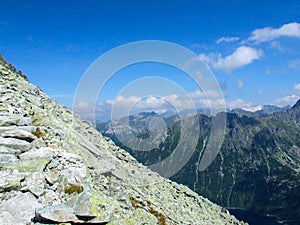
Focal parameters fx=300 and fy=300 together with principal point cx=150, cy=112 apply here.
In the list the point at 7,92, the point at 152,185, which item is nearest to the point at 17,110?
the point at 7,92

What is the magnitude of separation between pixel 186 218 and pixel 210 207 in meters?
9.70

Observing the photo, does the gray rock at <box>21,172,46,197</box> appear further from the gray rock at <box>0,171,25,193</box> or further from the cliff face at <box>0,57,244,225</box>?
the gray rock at <box>0,171,25,193</box>

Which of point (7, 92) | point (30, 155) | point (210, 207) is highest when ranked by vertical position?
point (7, 92)

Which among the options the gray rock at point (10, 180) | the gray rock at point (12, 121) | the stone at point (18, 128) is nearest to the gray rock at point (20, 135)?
the stone at point (18, 128)

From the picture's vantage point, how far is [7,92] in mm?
25406

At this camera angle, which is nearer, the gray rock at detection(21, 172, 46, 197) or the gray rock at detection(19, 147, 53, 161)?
the gray rock at detection(21, 172, 46, 197)

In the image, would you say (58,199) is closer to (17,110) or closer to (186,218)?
(17,110)

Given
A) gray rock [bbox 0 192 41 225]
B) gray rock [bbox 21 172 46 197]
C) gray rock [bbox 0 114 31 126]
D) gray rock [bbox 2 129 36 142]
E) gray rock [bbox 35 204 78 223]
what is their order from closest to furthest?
gray rock [bbox 0 192 41 225] < gray rock [bbox 35 204 78 223] < gray rock [bbox 21 172 46 197] < gray rock [bbox 2 129 36 142] < gray rock [bbox 0 114 31 126]

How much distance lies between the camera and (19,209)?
44.1 feet

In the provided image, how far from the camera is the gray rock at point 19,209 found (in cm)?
1293

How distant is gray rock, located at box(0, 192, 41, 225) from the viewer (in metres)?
12.9

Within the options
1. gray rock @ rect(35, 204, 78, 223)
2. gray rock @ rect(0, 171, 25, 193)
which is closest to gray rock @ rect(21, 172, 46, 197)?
gray rock @ rect(0, 171, 25, 193)

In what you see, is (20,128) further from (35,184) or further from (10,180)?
(35,184)

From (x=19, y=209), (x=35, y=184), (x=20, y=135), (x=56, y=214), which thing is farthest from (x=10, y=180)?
(x=20, y=135)
